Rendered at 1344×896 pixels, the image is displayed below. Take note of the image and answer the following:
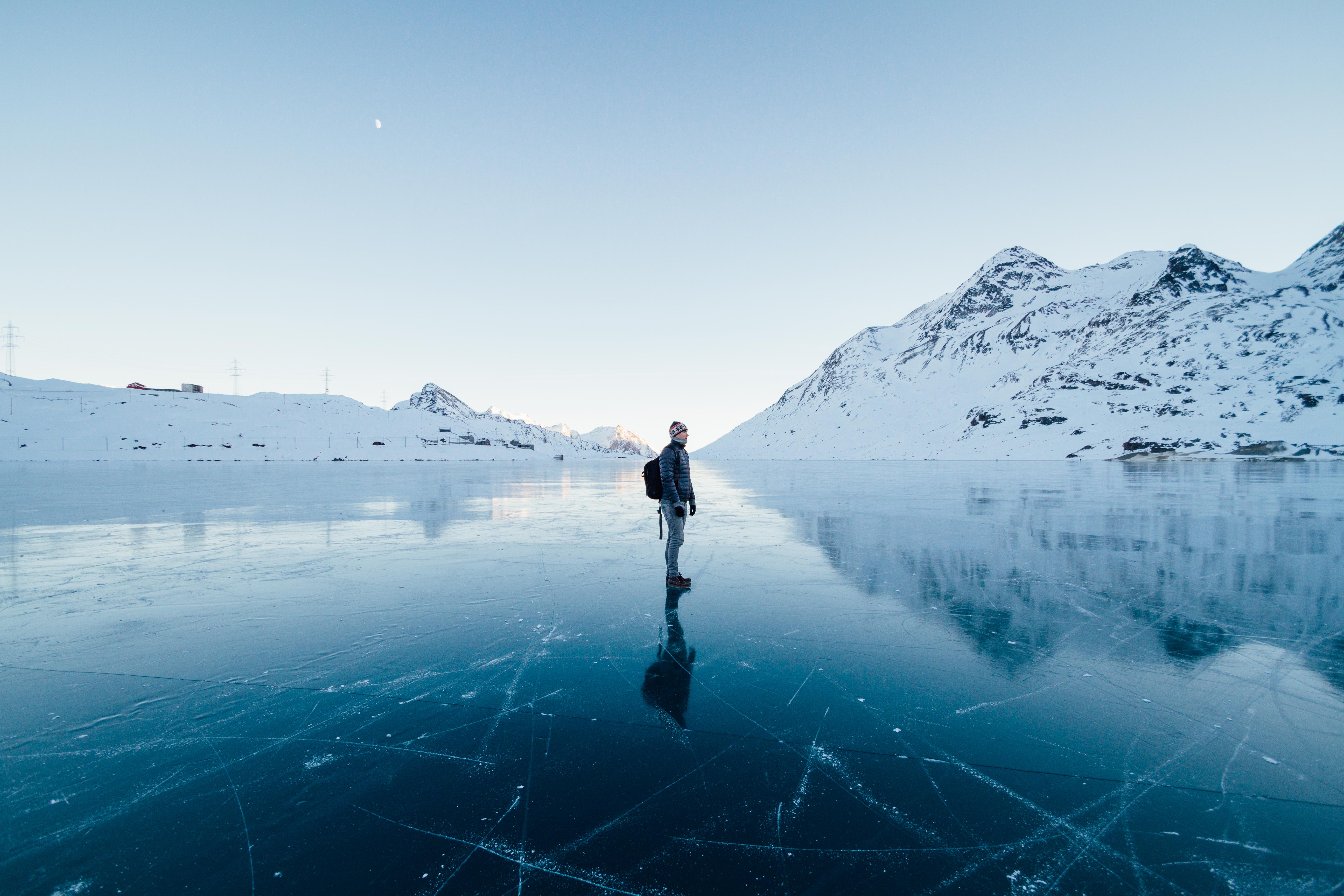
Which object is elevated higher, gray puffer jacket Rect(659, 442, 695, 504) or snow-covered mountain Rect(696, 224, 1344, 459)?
snow-covered mountain Rect(696, 224, 1344, 459)

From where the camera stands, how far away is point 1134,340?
126312 millimetres

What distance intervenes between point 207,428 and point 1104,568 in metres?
123

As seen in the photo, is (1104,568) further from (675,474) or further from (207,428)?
(207,428)

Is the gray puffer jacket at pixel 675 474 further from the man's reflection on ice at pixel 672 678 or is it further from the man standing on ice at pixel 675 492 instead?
the man's reflection on ice at pixel 672 678

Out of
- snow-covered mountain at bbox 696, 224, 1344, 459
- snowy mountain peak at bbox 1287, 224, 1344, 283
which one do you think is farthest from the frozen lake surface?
snowy mountain peak at bbox 1287, 224, 1344, 283

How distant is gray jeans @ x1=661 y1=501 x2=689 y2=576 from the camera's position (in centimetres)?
774

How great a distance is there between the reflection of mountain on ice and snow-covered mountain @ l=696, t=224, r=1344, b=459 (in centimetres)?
8945

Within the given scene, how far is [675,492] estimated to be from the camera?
25.5 ft

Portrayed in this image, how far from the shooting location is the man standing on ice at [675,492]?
7.70 metres

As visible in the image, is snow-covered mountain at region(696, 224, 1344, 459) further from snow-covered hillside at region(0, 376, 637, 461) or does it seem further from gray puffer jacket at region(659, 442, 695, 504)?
gray puffer jacket at region(659, 442, 695, 504)

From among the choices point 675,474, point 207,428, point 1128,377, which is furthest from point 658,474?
point 1128,377

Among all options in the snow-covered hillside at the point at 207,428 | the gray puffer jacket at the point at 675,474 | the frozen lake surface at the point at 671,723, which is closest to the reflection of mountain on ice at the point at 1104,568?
the frozen lake surface at the point at 671,723

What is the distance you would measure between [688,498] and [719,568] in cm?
173

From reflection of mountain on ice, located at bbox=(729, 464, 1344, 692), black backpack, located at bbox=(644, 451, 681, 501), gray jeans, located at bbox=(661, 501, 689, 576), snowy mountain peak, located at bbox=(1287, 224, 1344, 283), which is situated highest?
snowy mountain peak, located at bbox=(1287, 224, 1344, 283)
